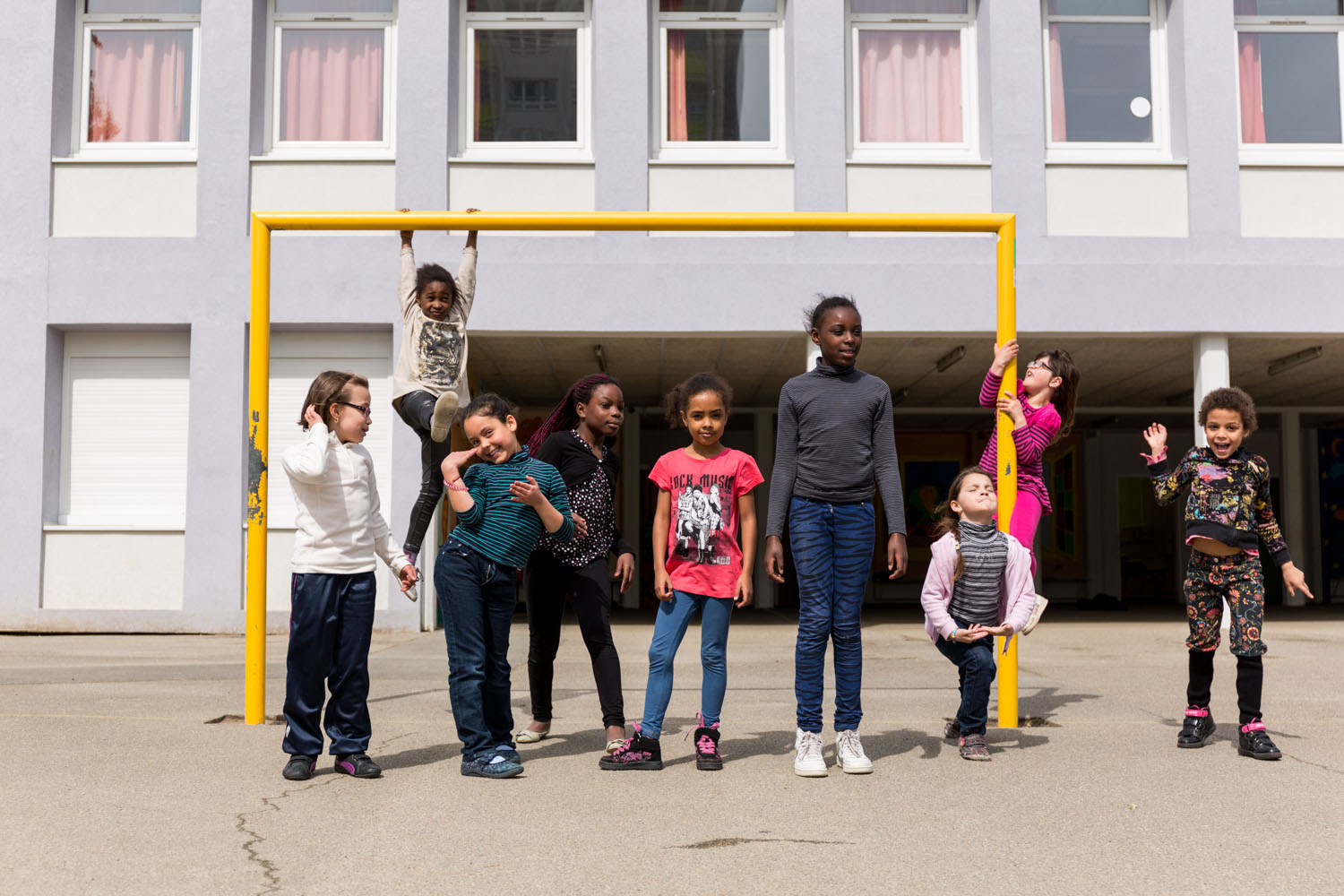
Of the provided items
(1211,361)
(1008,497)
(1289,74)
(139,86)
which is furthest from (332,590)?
(1289,74)

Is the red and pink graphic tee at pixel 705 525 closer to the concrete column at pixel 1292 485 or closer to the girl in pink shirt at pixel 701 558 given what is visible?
the girl in pink shirt at pixel 701 558

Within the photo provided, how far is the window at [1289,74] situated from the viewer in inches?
498

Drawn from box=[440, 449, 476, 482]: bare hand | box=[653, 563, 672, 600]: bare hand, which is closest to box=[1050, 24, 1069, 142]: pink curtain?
box=[653, 563, 672, 600]: bare hand

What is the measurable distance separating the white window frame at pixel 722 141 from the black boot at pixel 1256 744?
8457mm

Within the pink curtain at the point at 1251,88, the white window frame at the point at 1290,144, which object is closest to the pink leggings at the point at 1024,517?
the white window frame at the point at 1290,144

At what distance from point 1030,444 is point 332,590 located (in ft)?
10.6

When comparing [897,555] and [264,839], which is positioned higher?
[897,555]

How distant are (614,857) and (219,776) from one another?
6.15 feet

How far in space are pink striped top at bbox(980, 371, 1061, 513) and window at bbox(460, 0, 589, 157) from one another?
776 centimetres

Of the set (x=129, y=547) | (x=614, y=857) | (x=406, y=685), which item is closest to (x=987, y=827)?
(x=614, y=857)

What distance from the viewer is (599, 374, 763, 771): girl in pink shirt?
474 centimetres

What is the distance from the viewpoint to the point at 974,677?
193 inches

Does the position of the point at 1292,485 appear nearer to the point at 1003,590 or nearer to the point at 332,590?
the point at 1003,590

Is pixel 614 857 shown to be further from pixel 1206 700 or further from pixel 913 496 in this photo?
pixel 913 496
